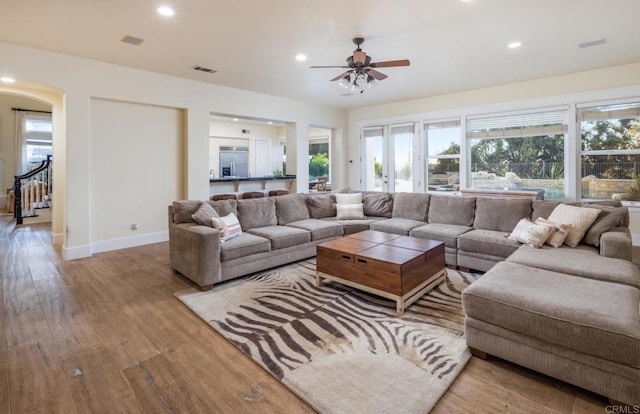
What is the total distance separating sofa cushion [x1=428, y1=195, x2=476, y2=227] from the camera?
4.55 m

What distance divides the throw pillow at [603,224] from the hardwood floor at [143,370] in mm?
2045

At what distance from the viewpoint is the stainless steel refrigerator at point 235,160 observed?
10359mm

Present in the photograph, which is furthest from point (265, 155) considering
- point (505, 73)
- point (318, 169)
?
point (505, 73)

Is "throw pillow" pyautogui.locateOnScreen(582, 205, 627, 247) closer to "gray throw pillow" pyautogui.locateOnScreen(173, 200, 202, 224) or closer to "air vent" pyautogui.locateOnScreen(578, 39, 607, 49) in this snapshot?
"air vent" pyautogui.locateOnScreen(578, 39, 607, 49)

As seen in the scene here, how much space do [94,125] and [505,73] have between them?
639 cm

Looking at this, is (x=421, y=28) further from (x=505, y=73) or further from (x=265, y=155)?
(x=265, y=155)

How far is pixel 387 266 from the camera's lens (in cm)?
290

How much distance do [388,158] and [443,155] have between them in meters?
1.29

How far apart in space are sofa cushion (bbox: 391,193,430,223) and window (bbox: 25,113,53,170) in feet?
31.9

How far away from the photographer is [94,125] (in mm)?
4832

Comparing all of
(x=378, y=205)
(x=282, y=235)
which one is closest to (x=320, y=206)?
(x=378, y=205)

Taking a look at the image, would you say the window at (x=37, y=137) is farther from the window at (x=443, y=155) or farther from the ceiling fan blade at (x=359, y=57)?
the window at (x=443, y=155)

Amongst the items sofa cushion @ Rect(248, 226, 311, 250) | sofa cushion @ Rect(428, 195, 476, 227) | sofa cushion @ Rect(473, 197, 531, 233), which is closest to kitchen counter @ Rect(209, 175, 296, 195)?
sofa cushion @ Rect(248, 226, 311, 250)

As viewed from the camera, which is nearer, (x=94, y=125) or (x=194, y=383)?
(x=194, y=383)
